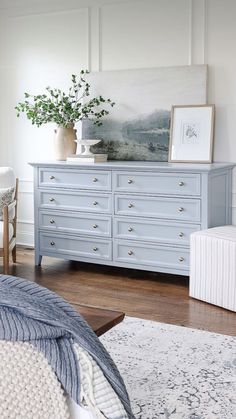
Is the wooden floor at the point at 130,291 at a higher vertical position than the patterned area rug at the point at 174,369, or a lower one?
higher

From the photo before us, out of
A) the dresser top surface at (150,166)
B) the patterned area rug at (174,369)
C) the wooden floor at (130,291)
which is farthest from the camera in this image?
the dresser top surface at (150,166)

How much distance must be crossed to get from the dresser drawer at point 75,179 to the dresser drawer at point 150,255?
1.61 ft

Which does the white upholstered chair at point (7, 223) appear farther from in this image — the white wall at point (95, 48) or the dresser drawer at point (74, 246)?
the white wall at point (95, 48)

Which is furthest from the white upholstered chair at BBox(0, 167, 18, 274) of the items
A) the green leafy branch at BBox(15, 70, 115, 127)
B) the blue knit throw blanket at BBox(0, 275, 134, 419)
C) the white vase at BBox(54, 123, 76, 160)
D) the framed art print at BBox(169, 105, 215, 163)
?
the blue knit throw blanket at BBox(0, 275, 134, 419)

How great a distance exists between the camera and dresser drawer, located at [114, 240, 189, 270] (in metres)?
4.40

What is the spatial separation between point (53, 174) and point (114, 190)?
0.62 metres

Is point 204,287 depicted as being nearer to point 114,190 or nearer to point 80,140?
point 114,190

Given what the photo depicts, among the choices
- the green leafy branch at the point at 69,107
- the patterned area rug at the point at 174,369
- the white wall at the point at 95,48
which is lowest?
the patterned area rug at the point at 174,369

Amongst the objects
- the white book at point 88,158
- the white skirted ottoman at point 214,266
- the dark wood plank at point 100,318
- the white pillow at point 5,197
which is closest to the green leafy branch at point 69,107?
the white book at point 88,158

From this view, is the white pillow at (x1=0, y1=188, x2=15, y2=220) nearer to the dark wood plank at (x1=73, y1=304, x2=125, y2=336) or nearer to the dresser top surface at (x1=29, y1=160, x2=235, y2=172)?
the dresser top surface at (x1=29, y1=160, x2=235, y2=172)

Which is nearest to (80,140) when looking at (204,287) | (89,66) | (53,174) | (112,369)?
(53,174)

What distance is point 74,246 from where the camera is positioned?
4.92m

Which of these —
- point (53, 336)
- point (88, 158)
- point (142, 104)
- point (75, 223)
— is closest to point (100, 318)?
point (53, 336)

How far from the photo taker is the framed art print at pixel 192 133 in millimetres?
4680
